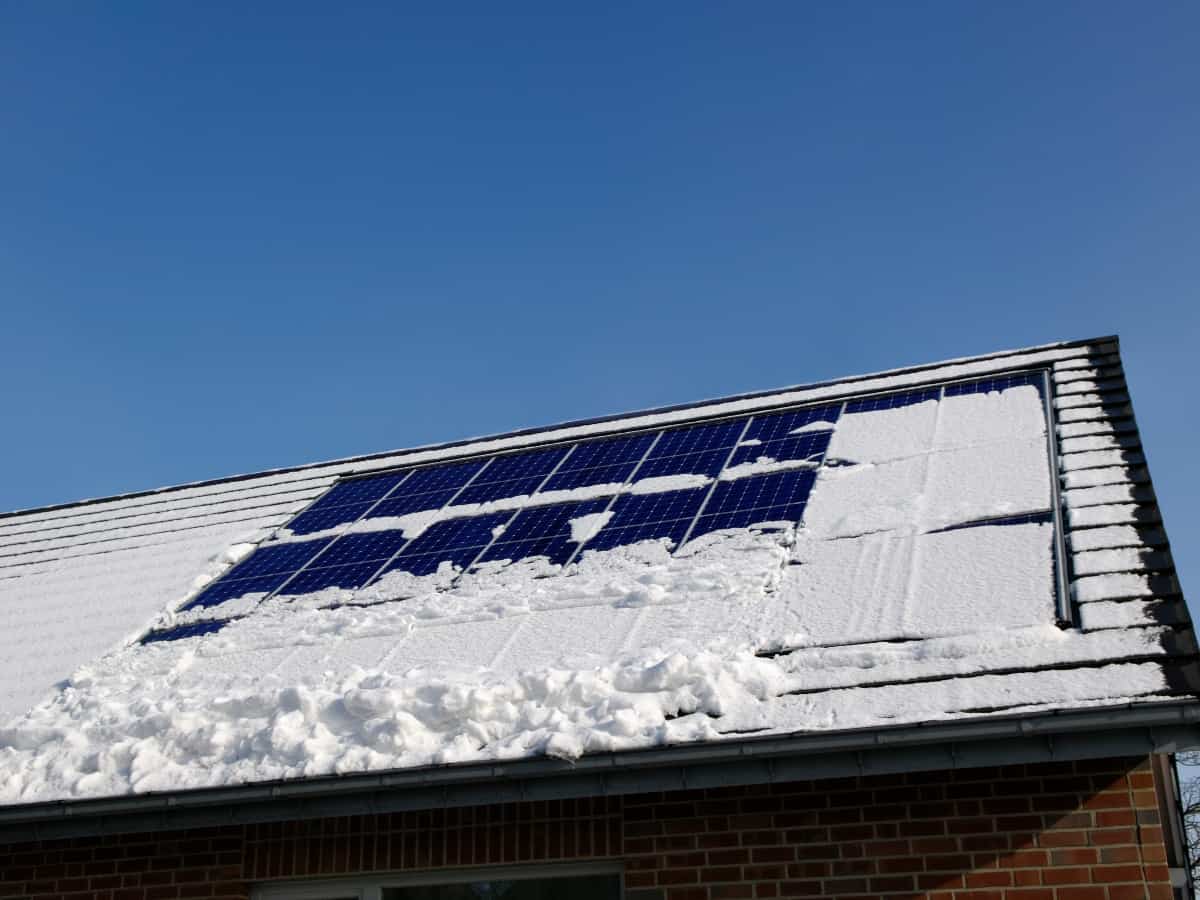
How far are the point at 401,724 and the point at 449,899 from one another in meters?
0.92

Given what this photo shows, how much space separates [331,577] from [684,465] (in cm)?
284

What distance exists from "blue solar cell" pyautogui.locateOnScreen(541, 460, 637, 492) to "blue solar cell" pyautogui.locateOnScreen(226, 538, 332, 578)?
192cm

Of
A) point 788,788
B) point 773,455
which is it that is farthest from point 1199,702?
point 773,455

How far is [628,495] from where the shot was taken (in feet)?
31.1

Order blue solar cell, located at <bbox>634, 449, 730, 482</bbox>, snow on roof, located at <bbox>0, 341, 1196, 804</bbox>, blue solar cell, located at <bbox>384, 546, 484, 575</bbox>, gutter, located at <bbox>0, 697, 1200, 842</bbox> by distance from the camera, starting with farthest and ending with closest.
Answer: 1. blue solar cell, located at <bbox>634, 449, 730, 482</bbox>
2. blue solar cell, located at <bbox>384, 546, 484, 575</bbox>
3. snow on roof, located at <bbox>0, 341, 1196, 804</bbox>
4. gutter, located at <bbox>0, 697, 1200, 842</bbox>

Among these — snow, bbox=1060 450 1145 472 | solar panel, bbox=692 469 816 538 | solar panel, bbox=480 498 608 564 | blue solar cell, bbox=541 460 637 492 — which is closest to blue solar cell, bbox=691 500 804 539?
solar panel, bbox=692 469 816 538

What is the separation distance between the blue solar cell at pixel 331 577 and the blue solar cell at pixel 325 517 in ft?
4.06

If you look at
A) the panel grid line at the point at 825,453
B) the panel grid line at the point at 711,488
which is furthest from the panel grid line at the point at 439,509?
the panel grid line at the point at 825,453

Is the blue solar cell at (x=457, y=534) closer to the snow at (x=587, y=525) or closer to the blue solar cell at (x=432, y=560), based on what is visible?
the blue solar cell at (x=432, y=560)

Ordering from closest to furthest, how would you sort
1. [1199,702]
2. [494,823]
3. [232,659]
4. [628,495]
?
[1199,702] → [494,823] → [232,659] → [628,495]

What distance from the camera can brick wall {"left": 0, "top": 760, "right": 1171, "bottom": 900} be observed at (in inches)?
207

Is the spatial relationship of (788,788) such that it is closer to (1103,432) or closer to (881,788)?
(881,788)

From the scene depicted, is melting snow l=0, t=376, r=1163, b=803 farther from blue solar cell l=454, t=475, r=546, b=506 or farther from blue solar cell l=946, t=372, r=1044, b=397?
blue solar cell l=454, t=475, r=546, b=506

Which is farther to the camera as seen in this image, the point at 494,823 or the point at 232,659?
the point at 232,659
